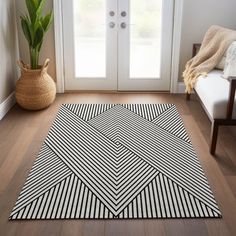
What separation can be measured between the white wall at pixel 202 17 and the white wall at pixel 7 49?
6.44ft

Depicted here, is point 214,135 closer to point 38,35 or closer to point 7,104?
point 38,35

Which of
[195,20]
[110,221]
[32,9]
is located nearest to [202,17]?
[195,20]

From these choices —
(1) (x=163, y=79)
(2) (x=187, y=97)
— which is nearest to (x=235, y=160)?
(2) (x=187, y=97)

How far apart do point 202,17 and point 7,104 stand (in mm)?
2430

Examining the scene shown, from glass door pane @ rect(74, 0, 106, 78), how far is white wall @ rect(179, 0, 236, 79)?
3.18ft

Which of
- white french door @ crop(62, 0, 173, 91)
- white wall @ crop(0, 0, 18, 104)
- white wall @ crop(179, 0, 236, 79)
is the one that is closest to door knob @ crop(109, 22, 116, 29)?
white french door @ crop(62, 0, 173, 91)

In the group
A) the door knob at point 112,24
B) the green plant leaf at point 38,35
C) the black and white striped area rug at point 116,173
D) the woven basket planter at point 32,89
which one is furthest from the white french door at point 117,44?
the black and white striped area rug at point 116,173

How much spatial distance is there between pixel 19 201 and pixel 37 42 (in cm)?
208

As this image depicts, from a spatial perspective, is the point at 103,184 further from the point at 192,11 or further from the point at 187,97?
the point at 192,11

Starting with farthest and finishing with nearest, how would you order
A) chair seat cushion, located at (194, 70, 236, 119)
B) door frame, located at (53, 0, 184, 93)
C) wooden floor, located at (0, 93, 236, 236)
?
door frame, located at (53, 0, 184, 93), chair seat cushion, located at (194, 70, 236, 119), wooden floor, located at (0, 93, 236, 236)

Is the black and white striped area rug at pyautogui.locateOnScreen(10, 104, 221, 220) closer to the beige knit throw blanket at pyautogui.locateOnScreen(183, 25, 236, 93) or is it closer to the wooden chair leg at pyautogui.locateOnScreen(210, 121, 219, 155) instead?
the wooden chair leg at pyautogui.locateOnScreen(210, 121, 219, 155)

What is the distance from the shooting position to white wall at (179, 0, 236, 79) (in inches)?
162

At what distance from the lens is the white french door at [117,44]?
13.5 feet

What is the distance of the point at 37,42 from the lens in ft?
12.5
